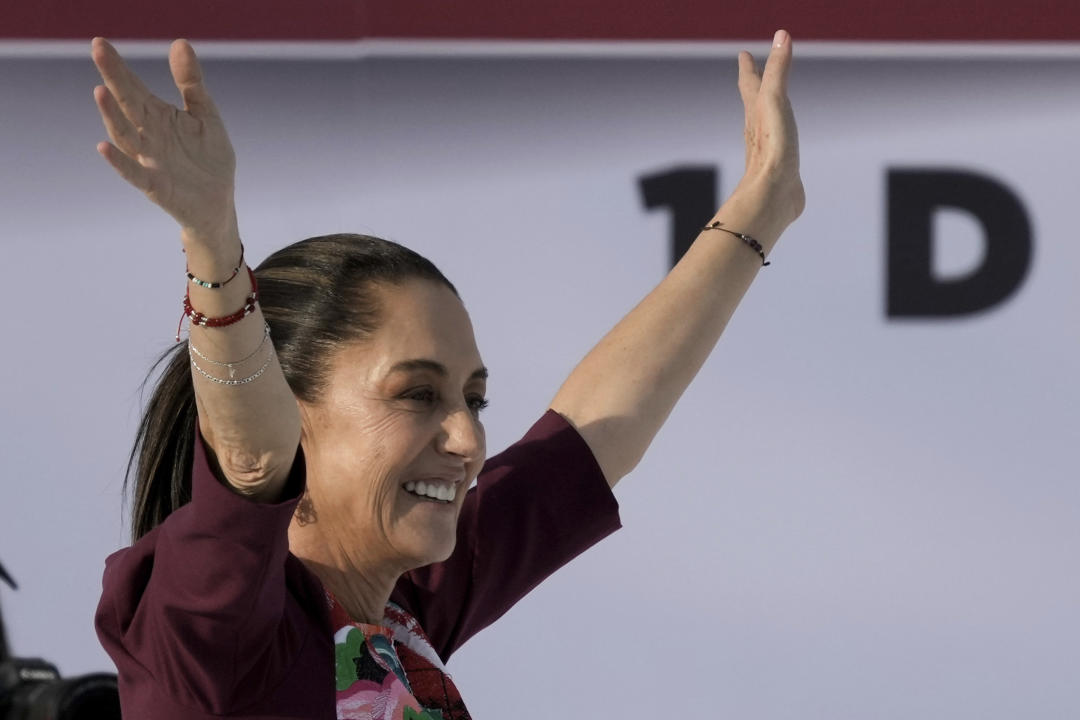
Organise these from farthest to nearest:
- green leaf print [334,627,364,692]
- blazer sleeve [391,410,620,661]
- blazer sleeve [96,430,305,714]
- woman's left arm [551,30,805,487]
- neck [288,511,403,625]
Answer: woman's left arm [551,30,805,487] → blazer sleeve [391,410,620,661] → neck [288,511,403,625] → green leaf print [334,627,364,692] → blazer sleeve [96,430,305,714]

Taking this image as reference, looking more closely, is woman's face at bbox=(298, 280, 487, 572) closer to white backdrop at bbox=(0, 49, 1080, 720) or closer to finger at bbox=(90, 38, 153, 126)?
finger at bbox=(90, 38, 153, 126)

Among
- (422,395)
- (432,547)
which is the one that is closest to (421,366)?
(422,395)

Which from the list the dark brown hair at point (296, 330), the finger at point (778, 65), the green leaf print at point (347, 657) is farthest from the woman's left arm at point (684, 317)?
the green leaf print at point (347, 657)

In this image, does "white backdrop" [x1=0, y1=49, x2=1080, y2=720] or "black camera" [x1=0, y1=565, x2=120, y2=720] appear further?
"white backdrop" [x1=0, y1=49, x2=1080, y2=720]

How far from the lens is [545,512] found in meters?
1.61

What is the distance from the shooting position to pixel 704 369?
2572 millimetres

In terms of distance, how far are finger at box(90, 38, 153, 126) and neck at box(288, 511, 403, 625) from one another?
49 centimetres

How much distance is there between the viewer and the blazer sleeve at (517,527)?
1545mm

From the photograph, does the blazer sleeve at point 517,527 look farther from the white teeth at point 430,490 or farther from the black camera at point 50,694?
the black camera at point 50,694

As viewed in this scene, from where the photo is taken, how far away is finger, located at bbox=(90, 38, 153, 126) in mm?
928

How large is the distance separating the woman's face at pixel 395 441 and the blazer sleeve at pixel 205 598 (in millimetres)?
201

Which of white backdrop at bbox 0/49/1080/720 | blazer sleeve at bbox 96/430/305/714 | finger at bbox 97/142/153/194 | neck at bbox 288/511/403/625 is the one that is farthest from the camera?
white backdrop at bbox 0/49/1080/720

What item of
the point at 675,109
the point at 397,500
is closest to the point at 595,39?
the point at 675,109

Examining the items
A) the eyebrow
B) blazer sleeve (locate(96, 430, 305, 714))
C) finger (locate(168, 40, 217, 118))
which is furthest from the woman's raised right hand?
the eyebrow
